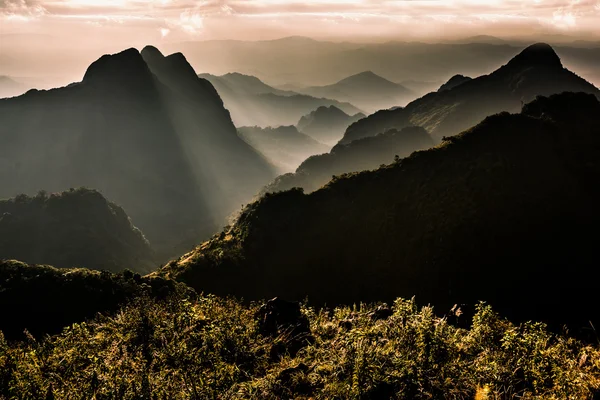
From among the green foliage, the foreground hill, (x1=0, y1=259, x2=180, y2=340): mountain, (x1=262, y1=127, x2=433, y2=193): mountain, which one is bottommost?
the foreground hill

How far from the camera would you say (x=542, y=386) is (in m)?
12.4

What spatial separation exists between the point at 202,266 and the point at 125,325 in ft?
172

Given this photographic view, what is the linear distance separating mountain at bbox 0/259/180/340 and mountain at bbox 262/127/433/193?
414 ft

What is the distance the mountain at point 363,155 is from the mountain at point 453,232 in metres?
89.9

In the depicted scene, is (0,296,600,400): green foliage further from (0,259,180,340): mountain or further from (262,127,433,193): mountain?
(262,127,433,193): mountain

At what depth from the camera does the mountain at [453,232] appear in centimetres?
5400

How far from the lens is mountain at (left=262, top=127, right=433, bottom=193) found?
172250mm

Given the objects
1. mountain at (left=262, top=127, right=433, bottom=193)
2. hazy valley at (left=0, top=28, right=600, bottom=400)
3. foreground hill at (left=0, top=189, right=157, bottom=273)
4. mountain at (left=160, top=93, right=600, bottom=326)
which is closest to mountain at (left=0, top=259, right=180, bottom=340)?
hazy valley at (left=0, top=28, right=600, bottom=400)

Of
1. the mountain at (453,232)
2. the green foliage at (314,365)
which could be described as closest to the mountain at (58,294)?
the mountain at (453,232)

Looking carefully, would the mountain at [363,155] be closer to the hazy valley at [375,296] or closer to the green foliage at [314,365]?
the hazy valley at [375,296]

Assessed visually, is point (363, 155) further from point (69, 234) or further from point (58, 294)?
point (58, 294)

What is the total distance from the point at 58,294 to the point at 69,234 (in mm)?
111743

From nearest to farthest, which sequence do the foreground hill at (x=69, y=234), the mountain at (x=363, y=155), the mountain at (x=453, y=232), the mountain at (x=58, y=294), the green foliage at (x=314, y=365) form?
the green foliage at (x=314, y=365)
the mountain at (x=58, y=294)
the mountain at (x=453, y=232)
the foreground hill at (x=69, y=234)
the mountain at (x=363, y=155)

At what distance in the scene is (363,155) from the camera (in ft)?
580
